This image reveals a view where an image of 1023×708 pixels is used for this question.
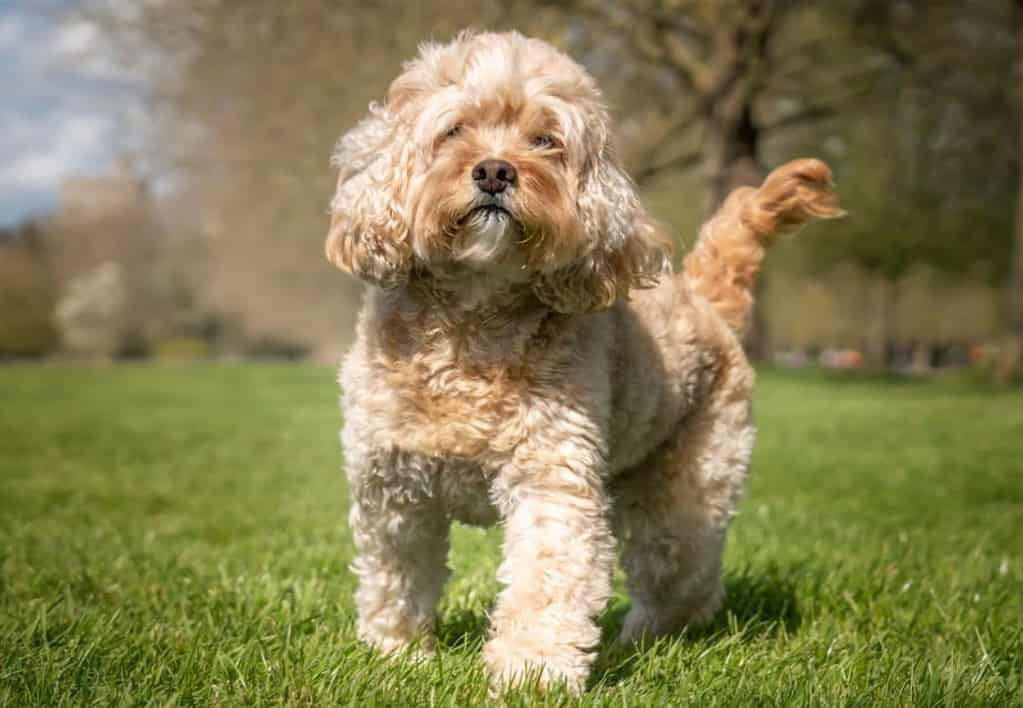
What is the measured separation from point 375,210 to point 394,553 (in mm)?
1114

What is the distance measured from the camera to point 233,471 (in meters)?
8.70

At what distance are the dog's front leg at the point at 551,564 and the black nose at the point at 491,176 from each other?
2.41 ft

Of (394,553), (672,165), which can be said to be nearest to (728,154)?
(672,165)

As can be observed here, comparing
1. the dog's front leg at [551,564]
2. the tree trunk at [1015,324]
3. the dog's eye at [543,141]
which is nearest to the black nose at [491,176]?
the dog's eye at [543,141]

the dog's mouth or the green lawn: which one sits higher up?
the dog's mouth

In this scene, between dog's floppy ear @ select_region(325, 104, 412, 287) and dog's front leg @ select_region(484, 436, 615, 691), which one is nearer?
dog's front leg @ select_region(484, 436, 615, 691)

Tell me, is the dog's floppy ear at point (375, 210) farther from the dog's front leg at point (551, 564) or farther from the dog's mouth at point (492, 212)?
the dog's front leg at point (551, 564)

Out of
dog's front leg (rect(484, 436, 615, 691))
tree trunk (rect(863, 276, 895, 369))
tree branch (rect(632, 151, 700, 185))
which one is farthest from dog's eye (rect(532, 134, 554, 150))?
tree trunk (rect(863, 276, 895, 369))

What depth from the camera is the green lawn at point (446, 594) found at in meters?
Answer: 2.91

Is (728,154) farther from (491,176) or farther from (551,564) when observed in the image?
(551,564)

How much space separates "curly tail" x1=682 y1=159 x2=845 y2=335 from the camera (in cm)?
430

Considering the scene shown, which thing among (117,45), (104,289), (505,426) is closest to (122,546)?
(505,426)

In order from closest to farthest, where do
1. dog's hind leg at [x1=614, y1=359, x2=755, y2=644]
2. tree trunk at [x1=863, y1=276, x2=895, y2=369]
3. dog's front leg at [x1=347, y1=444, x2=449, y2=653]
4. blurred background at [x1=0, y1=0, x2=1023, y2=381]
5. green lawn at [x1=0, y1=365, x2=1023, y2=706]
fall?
green lawn at [x1=0, y1=365, x2=1023, y2=706] → dog's front leg at [x1=347, y1=444, x2=449, y2=653] → dog's hind leg at [x1=614, y1=359, x2=755, y2=644] → blurred background at [x1=0, y1=0, x2=1023, y2=381] → tree trunk at [x1=863, y1=276, x2=895, y2=369]

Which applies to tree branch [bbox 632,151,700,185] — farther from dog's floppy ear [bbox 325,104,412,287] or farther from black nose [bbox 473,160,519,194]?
black nose [bbox 473,160,519,194]
